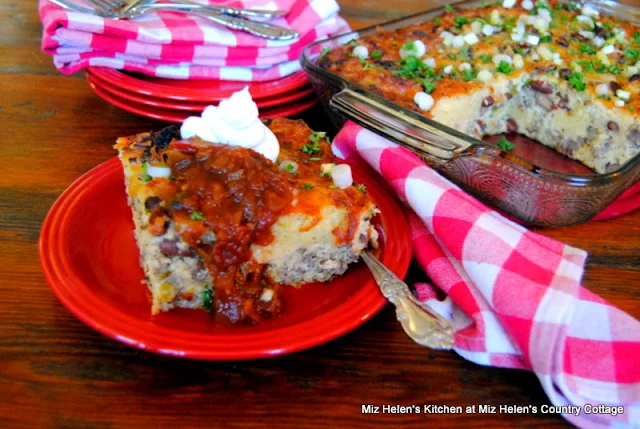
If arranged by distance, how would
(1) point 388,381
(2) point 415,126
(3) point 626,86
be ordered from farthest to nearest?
(3) point 626,86
(2) point 415,126
(1) point 388,381

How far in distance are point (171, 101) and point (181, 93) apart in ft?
0.19

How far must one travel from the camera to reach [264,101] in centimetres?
219

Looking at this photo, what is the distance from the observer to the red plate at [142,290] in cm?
130

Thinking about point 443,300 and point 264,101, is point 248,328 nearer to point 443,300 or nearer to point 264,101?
point 443,300

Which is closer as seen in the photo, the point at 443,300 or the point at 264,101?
the point at 443,300

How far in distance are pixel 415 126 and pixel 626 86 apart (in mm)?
923

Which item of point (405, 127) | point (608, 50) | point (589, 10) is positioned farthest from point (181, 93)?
point (589, 10)

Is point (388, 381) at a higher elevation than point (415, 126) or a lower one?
lower

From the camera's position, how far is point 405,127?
6.13 ft

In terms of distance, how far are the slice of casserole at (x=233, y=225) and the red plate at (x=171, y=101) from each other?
0.53 meters

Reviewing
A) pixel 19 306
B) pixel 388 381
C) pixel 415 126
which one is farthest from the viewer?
pixel 415 126

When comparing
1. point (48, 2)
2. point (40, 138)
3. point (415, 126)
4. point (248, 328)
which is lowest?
point (40, 138)

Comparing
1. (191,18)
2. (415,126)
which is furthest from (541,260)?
(191,18)

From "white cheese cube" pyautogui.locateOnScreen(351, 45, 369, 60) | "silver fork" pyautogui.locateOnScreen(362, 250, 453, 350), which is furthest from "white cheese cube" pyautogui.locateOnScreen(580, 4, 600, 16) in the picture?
"silver fork" pyautogui.locateOnScreen(362, 250, 453, 350)
